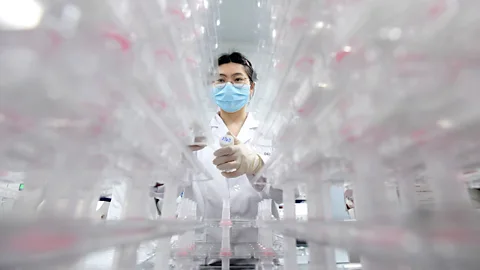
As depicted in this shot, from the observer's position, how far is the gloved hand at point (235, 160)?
101 centimetres

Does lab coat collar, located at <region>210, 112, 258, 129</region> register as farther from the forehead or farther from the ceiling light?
the ceiling light

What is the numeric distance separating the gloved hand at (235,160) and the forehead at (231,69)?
1.79 feet

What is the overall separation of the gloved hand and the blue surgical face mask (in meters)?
0.40

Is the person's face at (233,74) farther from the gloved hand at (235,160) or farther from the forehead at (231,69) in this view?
the gloved hand at (235,160)

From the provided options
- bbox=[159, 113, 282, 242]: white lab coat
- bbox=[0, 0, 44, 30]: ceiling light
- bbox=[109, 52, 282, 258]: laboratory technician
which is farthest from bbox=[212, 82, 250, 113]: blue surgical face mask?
bbox=[0, 0, 44, 30]: ceiling light

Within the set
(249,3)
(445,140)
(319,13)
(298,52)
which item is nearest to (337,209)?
(298,52)

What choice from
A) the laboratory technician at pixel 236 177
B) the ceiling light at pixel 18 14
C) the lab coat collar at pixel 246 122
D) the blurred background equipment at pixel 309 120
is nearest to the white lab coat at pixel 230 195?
the laboratory technician at pixel 236 177

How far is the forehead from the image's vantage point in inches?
59.5

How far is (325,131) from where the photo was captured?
552 millimetres

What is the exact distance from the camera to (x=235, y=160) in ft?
3.40

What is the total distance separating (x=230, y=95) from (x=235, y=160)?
49 centimetres

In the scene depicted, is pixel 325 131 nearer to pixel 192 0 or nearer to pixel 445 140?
pixel 445 140

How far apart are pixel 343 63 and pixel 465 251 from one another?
0.32 m

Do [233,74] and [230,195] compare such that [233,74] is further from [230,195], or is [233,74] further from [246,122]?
[230,195]
